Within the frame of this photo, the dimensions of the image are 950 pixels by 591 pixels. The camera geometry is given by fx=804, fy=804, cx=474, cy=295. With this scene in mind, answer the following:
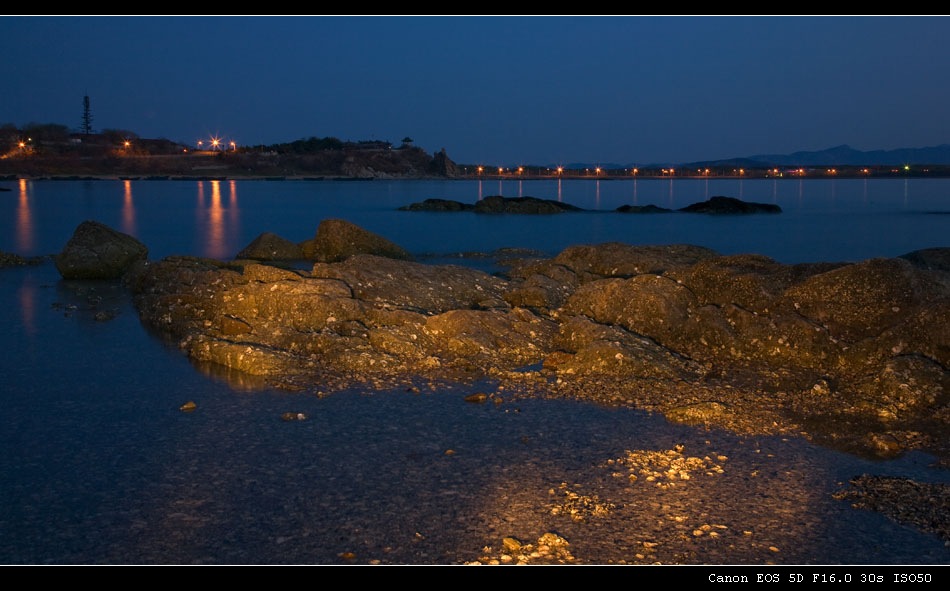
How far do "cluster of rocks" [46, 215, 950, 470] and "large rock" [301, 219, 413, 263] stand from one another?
307 inches

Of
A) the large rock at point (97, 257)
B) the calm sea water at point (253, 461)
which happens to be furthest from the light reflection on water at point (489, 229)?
the calm sea water at point (253, 461)

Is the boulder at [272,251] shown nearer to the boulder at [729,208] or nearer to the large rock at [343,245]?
the large rock at [343,245]

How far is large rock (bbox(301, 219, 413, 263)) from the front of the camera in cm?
2245

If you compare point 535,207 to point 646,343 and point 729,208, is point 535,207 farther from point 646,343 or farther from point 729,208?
point 646,343

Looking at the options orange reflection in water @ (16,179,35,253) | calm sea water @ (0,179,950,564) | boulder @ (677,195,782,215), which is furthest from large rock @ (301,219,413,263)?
boulder @ (677,195,782,215)

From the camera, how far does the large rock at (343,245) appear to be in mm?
22453

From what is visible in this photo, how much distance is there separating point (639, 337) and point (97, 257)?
13531 mm

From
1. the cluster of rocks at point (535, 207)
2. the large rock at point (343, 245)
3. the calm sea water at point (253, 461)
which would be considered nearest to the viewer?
the calm sea water at point (253, 461)

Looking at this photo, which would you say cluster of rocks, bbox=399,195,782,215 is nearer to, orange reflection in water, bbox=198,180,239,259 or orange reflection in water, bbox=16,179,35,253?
orange reflection in water, bbox=198,180,239,259

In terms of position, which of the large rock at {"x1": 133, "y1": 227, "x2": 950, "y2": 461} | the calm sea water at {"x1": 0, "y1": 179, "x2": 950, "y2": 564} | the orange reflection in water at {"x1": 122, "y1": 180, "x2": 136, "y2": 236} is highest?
the orange reflection in water at {"x1": 122, "y1": 180, "x2": 136, "y2": 236}

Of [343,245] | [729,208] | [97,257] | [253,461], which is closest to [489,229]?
[343,245]

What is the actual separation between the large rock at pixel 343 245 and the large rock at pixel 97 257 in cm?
476

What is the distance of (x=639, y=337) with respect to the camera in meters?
11.0
